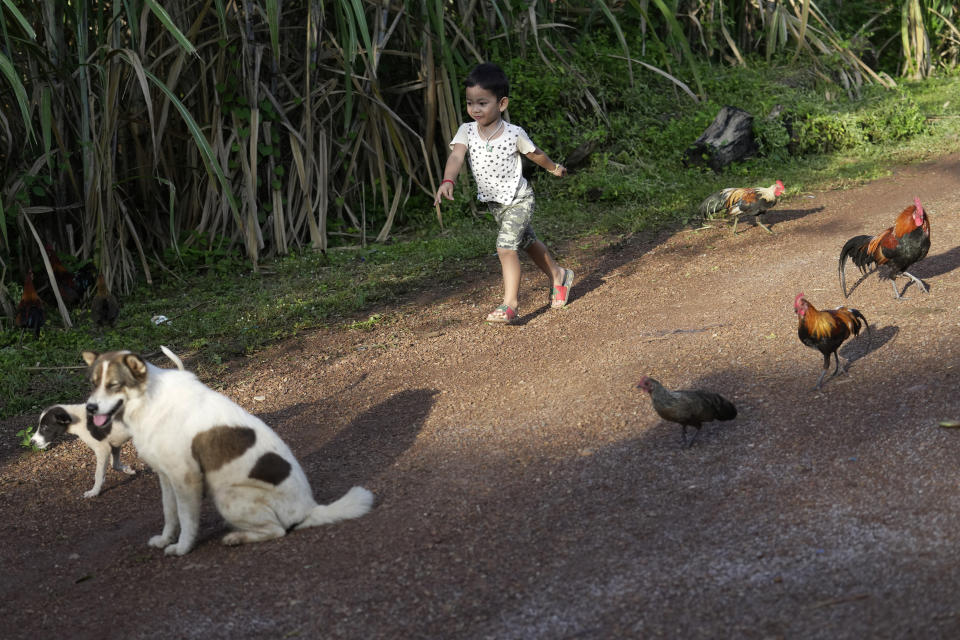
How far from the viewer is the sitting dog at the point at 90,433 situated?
4.46 metres

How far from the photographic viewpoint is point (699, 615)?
284 cm

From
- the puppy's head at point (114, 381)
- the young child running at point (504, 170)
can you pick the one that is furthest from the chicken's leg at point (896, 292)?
the puppy's head at point (114, 381)

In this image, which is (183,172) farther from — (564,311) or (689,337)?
(689,337)

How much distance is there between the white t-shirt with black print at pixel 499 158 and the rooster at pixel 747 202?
2073mm

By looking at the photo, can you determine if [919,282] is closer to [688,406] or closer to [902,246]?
[902,246]

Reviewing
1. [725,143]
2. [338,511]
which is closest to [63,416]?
[338,511]

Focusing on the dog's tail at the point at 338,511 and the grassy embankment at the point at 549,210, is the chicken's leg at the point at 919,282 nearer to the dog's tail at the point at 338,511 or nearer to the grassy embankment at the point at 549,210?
the grassy embankment at the point at 549,210

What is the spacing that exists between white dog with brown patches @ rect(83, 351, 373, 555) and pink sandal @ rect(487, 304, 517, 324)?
2566mm

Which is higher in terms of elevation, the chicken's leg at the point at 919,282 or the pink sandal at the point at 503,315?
the chicken's leg at the point at 919,282

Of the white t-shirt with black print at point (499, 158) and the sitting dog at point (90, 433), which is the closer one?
the sitting dog at point (90, 433)

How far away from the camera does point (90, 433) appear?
179 inches

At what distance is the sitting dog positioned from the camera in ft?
14.6

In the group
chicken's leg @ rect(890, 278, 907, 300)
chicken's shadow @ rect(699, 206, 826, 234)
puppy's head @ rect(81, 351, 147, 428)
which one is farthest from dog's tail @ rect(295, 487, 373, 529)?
chicken's shadow @ rect(699, 206, 826, 234)

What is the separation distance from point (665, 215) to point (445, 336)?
310 centimetres
